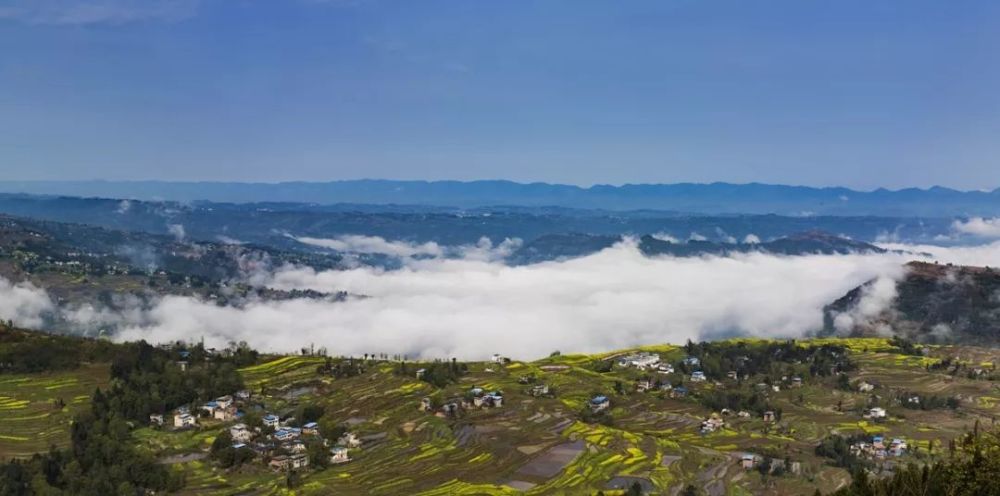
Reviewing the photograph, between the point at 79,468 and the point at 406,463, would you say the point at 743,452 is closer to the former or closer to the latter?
the point at 406,463

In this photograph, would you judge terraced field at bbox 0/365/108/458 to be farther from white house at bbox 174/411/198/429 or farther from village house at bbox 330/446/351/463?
village house at bbox 330/446/351/463

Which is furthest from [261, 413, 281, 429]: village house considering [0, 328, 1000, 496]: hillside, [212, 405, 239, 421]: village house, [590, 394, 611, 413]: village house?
[590, 394, 611, 413]: village house

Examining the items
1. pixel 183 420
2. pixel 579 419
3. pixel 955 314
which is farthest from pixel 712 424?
pixel 955 314

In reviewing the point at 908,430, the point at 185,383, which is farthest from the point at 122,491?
the point at 908,430

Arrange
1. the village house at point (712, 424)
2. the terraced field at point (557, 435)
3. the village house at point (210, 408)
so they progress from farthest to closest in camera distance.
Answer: the village house at point (712, 424), the village house at point (210, 408), the terraced field at point (557, 435)

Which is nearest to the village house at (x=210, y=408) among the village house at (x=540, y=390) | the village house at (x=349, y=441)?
the village house at (x=349, y=441)

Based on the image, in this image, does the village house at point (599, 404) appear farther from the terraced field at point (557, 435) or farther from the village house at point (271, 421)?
the village house at point (271, 421)
